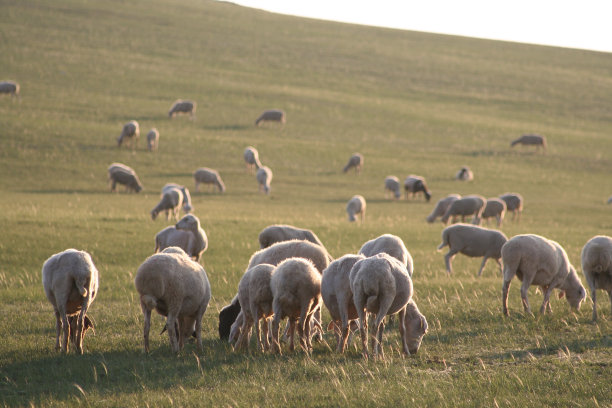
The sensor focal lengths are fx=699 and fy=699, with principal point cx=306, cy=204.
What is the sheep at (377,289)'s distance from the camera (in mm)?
8516

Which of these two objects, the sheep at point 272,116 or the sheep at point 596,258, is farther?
the sheep at point 272,116

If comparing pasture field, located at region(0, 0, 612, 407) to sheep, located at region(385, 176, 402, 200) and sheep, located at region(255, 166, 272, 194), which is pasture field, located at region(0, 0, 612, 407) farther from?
sheep, located at region(385, 176, 402, 200)

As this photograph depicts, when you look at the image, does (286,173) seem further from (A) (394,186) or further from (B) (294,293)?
(B) (294,293)

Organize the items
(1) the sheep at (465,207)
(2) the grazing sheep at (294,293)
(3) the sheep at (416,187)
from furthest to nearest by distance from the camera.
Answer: (3) the sheep at (416,187), (1) the sheep at (465,207), (2) the grazing sheep at (294,293)

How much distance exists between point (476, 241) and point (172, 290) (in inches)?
396

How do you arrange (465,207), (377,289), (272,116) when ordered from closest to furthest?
1. (377,289)
2. (465,207)
3. (272,116)

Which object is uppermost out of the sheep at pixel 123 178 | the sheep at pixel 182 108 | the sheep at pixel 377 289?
the sheep at pixel 377 289

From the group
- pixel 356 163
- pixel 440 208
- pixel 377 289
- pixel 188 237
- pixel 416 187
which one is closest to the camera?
pixel 377 289

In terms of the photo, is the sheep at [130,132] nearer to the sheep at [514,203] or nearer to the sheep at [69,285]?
the sheep at [514,203]

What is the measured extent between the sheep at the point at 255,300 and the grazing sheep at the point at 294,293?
0.58 feet

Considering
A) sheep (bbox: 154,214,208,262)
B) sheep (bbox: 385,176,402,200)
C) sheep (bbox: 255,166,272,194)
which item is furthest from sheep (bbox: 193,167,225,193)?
sheep (bbox: 154,214,208,262)

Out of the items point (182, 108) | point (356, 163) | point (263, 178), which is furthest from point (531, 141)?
point (182, 108)

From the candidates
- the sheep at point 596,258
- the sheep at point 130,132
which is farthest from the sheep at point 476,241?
the sheep at point 130,132

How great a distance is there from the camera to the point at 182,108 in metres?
52.1
